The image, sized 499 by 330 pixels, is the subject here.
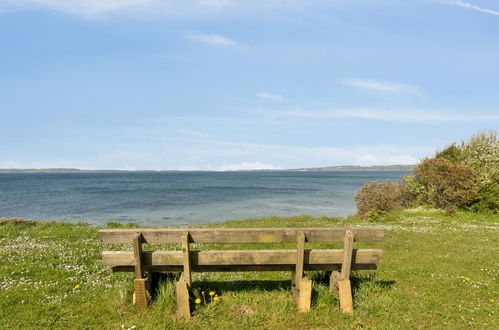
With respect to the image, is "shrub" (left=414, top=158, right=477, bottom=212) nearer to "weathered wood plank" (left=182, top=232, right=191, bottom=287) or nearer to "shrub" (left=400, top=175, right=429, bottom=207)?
"shrub" (left=400, top=175, right=429, bottom=207)

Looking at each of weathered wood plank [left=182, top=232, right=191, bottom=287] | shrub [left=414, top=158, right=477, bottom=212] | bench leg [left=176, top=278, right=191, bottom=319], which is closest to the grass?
bench leg [left=176, top=278, right=191, bottom=319]

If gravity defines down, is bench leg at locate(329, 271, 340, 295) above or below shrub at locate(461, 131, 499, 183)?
below

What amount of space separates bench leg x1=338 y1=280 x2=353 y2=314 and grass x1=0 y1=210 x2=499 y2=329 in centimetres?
20

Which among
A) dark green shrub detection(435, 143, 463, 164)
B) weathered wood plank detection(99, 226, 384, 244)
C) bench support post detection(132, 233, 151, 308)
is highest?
dark green shrub detection(435, 143, 463, 164)

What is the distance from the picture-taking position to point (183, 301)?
6137 mm

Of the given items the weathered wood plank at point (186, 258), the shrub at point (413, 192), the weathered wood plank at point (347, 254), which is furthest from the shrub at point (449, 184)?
the weathered wood plank at point (186, 258)

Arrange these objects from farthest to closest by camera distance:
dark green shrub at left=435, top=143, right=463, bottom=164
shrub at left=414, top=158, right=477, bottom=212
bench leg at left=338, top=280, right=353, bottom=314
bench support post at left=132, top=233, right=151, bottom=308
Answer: dark green shrub at left=435, top=143, right=463, bottom=164 < shrub at left=414, top=158, right=477, bottom=212 < bench leg at left=338, top=280, right=353, bottom=314 < bench support post at left=132, top=233, right=151, bottom=308

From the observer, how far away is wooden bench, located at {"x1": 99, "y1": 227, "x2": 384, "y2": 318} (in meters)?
6.13

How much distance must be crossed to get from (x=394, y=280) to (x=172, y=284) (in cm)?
621

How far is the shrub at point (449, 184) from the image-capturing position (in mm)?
26891

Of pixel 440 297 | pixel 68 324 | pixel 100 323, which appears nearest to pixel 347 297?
pixel 440 297

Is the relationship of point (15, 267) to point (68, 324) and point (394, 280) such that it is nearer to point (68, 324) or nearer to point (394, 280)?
point (68, 324)

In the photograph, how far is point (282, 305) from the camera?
6523 millimetres

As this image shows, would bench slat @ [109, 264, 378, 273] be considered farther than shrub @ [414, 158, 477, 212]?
No
